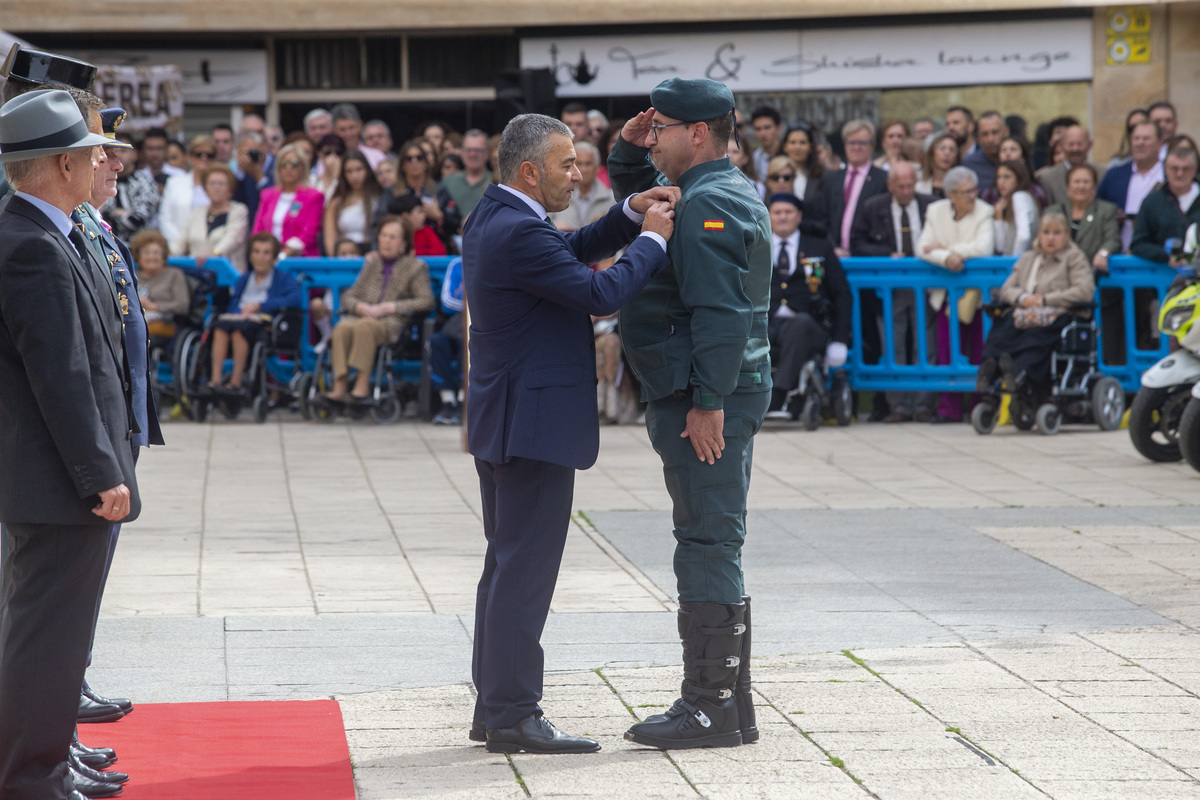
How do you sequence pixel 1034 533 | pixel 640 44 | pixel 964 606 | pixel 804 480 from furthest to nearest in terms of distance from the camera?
pixel 640 44 < pixel 804 480 < pixel 1034 533 < pixel 964 606

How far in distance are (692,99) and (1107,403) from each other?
8565mm

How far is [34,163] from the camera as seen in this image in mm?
4133

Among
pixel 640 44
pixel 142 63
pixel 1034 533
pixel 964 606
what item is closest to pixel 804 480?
pixel 1034 533

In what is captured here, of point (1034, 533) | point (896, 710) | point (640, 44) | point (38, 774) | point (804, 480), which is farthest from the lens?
point (640, 44)

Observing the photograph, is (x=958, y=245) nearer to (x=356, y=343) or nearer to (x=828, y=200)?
(x=828, y=200)

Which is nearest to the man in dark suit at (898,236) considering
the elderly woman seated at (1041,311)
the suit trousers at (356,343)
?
the elderly woman seated at (1041,311)

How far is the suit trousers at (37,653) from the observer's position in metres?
4.07

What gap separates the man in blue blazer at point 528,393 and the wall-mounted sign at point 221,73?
591 inches

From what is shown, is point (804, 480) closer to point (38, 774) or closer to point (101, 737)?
A: point (101, 737)

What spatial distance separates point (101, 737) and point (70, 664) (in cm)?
87

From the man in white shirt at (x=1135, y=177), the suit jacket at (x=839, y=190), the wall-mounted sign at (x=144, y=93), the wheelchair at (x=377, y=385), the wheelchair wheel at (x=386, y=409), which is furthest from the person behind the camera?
the wall-mounted sign at (x=144, y=93)

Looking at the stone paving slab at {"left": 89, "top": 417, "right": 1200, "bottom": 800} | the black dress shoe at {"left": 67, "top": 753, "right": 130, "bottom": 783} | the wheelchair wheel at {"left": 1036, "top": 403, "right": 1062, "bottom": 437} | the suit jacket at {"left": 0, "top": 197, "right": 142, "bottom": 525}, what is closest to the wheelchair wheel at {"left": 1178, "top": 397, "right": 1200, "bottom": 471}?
the stone paving slab at {"left": 89, "top": 417, "right": 1200, "bottom": 800}

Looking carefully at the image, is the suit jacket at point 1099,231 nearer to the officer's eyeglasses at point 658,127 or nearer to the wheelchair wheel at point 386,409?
the wheelchair wheel at point 386,409

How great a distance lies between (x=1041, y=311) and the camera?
12117 mm
